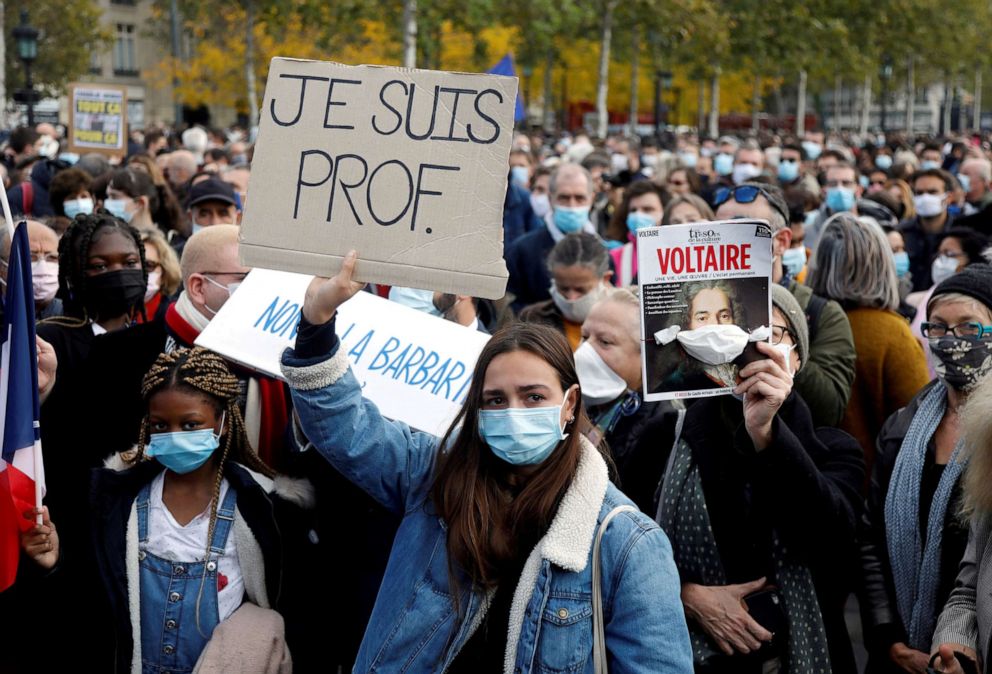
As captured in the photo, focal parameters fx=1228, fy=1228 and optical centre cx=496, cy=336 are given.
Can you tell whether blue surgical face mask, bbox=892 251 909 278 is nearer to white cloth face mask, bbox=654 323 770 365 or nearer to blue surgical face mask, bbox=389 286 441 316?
blue surgical face mask, bbox=389 286 441 316

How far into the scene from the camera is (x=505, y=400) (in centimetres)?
310

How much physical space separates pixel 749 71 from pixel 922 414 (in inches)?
1616

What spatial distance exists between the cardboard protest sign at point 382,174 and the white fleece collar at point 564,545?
0.54 m

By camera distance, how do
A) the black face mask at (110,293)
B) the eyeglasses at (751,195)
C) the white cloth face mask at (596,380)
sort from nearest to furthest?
the white cloth face mask at (596,380) < the black face mask at (110,293) < the eyeglasses at (751,195)

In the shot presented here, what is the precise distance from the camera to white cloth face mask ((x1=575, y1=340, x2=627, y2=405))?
4.39 metres

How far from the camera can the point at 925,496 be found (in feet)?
12.8

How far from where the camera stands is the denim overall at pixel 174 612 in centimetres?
369

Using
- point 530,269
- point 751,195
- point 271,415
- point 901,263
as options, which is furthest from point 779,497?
point 901,263

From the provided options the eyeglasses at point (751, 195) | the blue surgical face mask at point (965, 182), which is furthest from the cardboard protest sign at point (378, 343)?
the blue surgical face mask at point (965, 182)

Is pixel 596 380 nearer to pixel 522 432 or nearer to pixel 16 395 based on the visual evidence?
pixel 522 432

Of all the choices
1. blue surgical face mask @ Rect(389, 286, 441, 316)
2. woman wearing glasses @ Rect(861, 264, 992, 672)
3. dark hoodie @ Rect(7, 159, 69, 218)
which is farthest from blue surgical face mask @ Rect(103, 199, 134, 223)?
woman wearing glasses @ Rect(861, 264, 992, 672)

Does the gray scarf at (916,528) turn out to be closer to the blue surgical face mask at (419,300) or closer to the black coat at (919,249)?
the blue surgical face mask at (419,300)

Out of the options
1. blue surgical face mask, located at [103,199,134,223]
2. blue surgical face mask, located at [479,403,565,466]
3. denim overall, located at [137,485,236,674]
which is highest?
blue surgical face mask, located at [103,199,134,223]

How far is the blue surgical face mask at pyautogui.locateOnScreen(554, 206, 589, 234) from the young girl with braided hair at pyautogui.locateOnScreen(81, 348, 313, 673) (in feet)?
15.3
